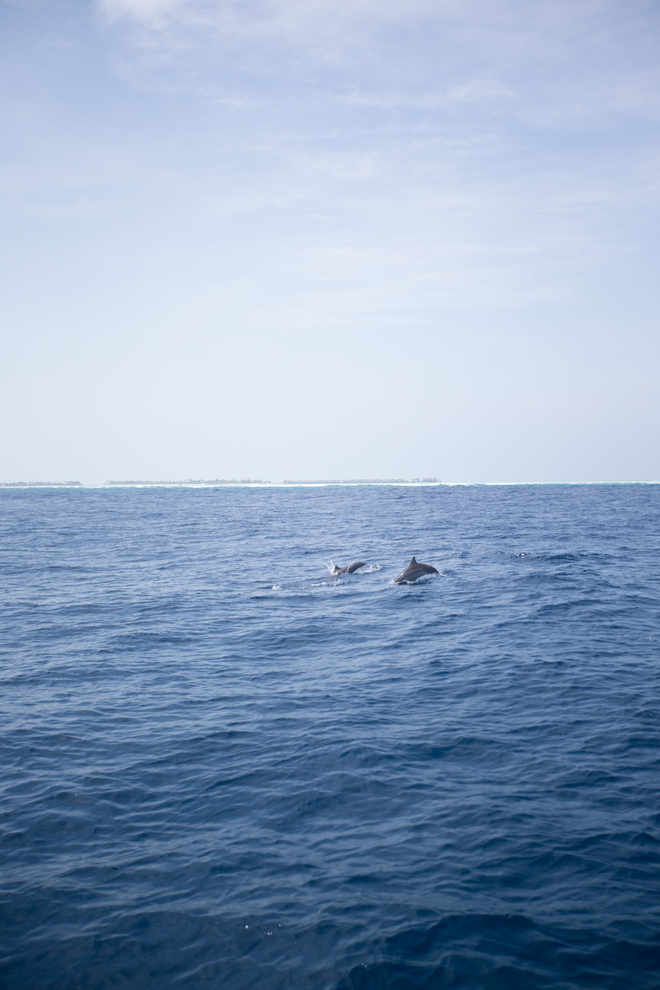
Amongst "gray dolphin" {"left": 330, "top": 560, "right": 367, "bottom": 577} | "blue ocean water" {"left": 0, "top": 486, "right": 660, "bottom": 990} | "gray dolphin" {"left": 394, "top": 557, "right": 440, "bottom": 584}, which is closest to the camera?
"blue ocean water" {"left": 0, "top": 486, "right": 660, "bottom": 990}

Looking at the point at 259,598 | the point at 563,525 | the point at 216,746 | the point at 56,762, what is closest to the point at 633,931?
the point at 216,746

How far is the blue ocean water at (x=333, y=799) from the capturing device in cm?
658

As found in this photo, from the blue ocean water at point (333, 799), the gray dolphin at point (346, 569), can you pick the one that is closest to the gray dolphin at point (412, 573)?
the gray dolphin at point (346, 569)

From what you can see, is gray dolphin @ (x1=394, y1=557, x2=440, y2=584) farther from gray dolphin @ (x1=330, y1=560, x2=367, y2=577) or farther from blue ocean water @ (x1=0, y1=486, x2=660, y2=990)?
blue ocean water @ (x1=0, y1=486, x2=660, y2=990)

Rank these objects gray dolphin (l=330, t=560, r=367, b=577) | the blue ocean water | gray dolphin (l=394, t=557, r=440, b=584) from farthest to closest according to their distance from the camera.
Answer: gray dolphin (l=330, t=560, r=367, b=577)
gray dolphin (l=394, t=557, r=440, b=584)
the blue ocean water

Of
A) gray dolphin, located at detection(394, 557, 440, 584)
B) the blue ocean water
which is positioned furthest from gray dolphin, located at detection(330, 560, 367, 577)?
the blue ocean water

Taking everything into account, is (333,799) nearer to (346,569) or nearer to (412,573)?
(412,573)

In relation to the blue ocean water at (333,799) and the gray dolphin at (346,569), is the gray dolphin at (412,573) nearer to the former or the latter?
the gray dolphin at (346,569)

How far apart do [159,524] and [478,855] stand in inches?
2620

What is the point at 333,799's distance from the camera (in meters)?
9.43

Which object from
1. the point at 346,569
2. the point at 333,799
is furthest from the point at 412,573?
the point at 333,799

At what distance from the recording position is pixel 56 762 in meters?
11.0

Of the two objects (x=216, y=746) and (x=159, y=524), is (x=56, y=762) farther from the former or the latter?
(x=159, y=524)

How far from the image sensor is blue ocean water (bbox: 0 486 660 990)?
21.6ft
